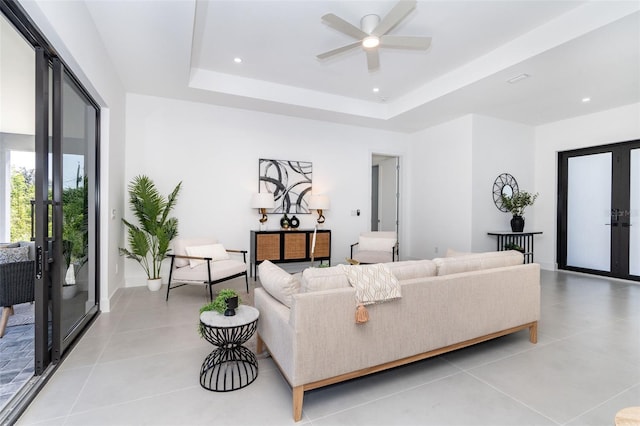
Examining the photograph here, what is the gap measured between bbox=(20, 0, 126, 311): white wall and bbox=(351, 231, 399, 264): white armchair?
3.50 meters

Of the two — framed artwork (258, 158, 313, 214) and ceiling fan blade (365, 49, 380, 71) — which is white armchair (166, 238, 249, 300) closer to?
framed artwork (258, 158, 313, 214)

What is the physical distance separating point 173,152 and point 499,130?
19.5 feet

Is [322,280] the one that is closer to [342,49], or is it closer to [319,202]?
[342,49]

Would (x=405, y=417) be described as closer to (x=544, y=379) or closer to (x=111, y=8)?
(x=544, y=379)

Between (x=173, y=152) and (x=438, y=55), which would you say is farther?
(x=173, y=152)

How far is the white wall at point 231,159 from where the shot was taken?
15.9 ft

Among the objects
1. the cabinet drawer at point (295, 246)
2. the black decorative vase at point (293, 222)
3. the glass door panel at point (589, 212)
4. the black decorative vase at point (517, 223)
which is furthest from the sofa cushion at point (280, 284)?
the glass door panel at point (589, 212)

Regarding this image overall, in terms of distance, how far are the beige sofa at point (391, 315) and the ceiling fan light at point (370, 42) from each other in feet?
7.63

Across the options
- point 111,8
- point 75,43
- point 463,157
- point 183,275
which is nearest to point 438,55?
point 463,157

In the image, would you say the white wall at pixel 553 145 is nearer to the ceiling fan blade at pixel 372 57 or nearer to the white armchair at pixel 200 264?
the ceiling fan blade at pixel 372 57

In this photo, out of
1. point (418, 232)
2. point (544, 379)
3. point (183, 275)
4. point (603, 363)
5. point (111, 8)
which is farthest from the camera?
point (418, 232)

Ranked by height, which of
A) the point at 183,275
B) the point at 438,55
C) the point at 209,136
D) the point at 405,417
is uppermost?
the point at 438,55

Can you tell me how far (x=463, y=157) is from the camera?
19.0 ft

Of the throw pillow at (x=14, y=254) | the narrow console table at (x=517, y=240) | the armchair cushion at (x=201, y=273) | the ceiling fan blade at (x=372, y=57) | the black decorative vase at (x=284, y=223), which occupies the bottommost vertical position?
the armchair cushion at (x=201, y=273)
